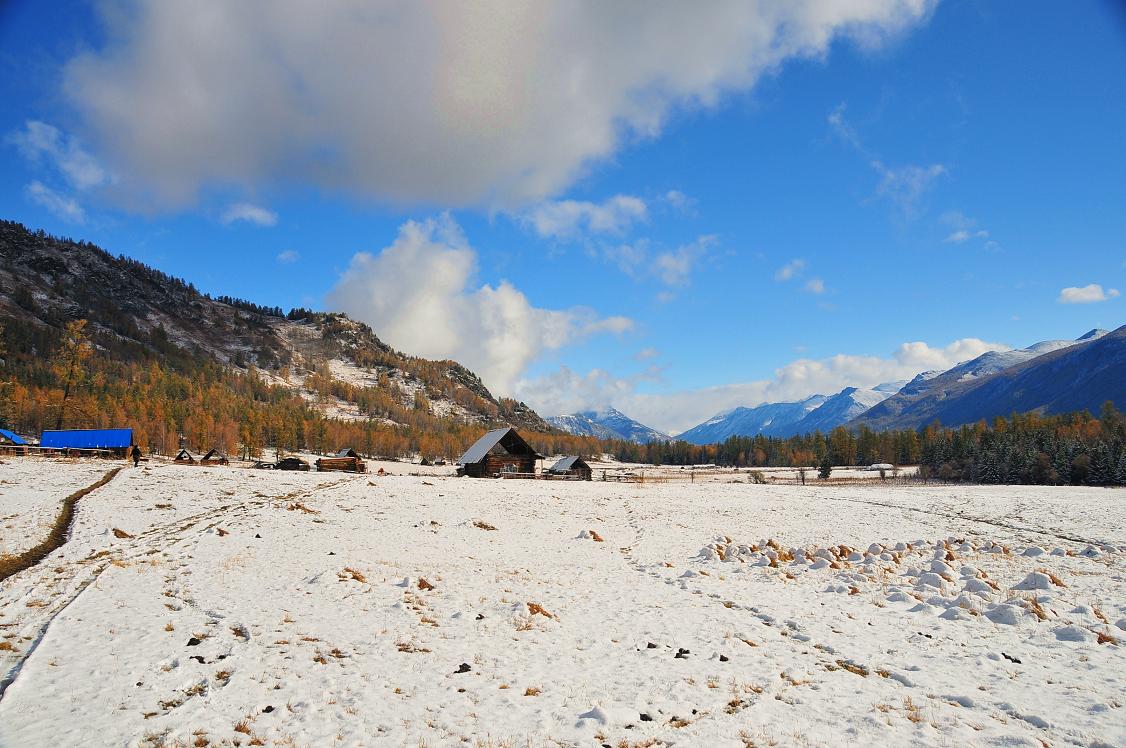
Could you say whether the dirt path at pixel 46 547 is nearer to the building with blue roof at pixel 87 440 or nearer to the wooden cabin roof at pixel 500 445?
the wooden cabin roof at pixel 500 445

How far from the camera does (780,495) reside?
5056 cm

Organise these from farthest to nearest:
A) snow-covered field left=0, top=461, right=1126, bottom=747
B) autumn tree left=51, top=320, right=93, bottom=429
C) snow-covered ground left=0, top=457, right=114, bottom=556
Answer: autumn tree left=51, top=320, right=93, bottom=429 < snow-covered ground left=0, top=457, right=114, bottom=556 < snow-covered field left=0, top=461, right=1126, bottom=747

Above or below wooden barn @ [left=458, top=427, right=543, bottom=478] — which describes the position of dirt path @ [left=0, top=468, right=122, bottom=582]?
below

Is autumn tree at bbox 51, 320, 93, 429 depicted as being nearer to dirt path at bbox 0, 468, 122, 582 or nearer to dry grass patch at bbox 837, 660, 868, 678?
dirt path at bbox 0, 468, 122, 582

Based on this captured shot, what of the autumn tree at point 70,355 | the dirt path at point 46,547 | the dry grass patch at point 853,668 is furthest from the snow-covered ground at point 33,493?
the dry grass patch at point 853,668

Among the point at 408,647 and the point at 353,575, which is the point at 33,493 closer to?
the point at 353,575

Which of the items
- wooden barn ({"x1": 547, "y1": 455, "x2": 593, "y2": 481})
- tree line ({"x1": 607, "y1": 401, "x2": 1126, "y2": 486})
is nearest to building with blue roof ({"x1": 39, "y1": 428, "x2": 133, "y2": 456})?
wooden barn ({"x1": 547, "y1": 455, "x2": 593, "y2": 481})

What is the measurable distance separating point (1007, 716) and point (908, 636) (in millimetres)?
4503

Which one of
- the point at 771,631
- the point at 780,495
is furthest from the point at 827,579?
the point at 780,495

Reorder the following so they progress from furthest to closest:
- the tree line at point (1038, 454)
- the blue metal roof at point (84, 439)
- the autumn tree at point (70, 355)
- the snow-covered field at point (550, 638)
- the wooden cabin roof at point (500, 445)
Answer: the tree line at point (1038, 454)
the wooden cabin roof at point (500, 445)
the blue metal roof at point (84, 439)
the autumn tree at point (70, 355)
the snow-covered field at point (550, 638)

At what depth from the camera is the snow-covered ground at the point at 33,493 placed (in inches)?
823

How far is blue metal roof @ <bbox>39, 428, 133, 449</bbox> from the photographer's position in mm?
66312

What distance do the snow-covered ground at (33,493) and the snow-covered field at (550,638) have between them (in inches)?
71.7

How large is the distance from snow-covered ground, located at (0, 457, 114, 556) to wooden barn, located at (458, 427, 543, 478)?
39.1m
